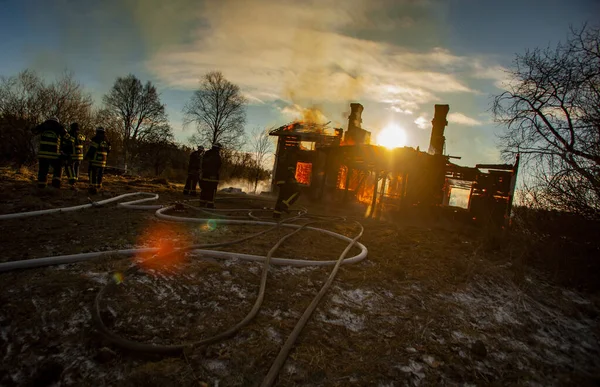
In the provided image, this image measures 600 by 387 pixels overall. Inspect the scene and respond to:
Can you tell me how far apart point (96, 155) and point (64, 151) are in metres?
1.43

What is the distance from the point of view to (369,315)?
3.24 m

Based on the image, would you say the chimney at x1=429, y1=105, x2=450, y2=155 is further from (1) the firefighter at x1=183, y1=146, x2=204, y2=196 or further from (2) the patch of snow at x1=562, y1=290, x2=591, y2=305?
(1) the firefighter at x1=183, y1=146, x2=204, y2=196

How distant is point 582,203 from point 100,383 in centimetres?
984

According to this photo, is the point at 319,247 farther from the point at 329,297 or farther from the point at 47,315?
the point at 47,315

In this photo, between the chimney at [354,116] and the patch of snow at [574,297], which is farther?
the chimney at [354,116]

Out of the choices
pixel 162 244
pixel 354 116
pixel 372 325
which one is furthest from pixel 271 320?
pixel 354 116

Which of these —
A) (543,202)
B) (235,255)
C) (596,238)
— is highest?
(543,202)

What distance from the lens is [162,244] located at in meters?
4.32

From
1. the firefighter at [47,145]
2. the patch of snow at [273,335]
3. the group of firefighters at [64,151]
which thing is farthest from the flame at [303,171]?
the patch of snow at [273,335]

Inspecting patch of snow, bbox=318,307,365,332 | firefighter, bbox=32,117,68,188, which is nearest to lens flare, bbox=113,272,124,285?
patch of snow, bbox=318,307,365,332

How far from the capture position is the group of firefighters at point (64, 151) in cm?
732

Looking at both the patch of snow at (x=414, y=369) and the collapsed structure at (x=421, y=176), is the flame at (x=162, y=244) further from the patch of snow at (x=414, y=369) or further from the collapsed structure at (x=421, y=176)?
the collapsed structure at (x=421, y=176)

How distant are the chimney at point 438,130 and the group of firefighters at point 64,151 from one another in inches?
755

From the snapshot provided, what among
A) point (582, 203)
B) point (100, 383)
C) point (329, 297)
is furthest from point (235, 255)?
point (582, 203)
